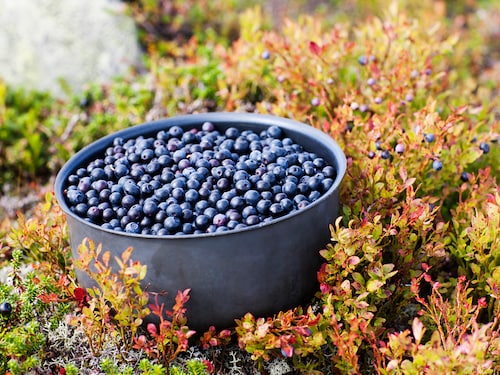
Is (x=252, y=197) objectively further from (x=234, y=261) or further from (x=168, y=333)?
(x=168, y=333)

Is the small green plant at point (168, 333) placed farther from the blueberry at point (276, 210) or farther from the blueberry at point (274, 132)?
the blueberry at point (274, 132)

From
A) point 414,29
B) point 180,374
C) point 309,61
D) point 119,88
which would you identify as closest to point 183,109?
point 119,88

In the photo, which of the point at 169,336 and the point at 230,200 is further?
the point at 230,200

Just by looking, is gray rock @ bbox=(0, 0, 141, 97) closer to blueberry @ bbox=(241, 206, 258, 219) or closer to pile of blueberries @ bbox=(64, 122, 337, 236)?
pile of blueberries @ bbox=(64, 122, 337, 236)

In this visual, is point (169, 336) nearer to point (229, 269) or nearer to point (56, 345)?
point (229, 269)

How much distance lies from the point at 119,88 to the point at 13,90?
109 cm

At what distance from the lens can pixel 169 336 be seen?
1.96 m

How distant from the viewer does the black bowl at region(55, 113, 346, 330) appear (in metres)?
1.89

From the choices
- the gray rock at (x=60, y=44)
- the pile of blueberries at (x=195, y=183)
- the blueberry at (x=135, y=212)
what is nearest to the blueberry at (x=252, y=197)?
the pile of blueberries at (x=195, y=183)

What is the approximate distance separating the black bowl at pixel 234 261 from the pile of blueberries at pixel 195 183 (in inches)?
3.4

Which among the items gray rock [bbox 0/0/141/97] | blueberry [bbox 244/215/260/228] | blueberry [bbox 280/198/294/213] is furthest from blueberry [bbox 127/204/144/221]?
gray rock [bbox 0/0/141/97]

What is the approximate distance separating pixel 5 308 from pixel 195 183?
79 centimetres

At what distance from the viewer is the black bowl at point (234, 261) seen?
1.89 metres

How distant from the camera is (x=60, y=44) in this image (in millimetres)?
4664
